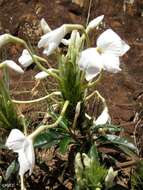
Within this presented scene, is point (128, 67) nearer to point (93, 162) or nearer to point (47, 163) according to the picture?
point (47, 163)

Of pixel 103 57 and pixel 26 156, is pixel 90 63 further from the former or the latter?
pixel 26 156

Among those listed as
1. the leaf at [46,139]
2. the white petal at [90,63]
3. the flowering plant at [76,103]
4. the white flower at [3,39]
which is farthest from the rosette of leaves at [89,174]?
the white flower at [3,39]

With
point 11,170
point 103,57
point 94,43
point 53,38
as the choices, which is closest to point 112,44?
point 103,57

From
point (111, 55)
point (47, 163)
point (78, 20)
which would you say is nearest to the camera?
point (111, 55)

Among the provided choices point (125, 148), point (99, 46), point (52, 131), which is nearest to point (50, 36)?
point (99, 46)

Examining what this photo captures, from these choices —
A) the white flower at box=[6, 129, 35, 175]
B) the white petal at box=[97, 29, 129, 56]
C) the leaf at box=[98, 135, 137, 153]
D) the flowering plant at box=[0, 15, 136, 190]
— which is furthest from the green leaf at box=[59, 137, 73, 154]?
the white petal at box=[97, 29, 129, 56]

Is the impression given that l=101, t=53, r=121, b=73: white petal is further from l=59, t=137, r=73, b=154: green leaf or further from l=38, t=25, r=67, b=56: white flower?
l=59, t=137, r=73, b=154: green leaf

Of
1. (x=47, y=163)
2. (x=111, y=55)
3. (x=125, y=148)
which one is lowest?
(x=47, y=163)
